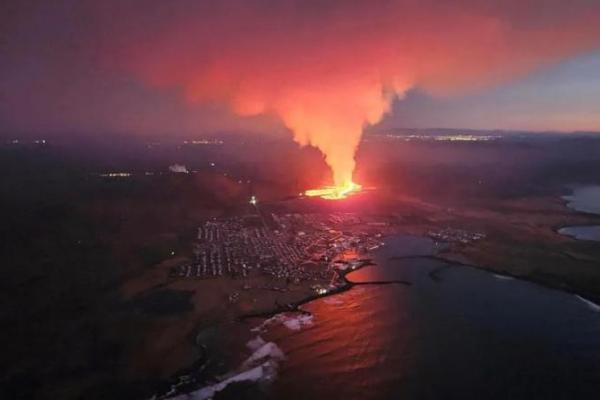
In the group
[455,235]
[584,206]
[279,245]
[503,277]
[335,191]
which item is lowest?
[584,206]

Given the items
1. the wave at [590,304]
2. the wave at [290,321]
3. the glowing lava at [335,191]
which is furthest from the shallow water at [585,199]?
the wave at [290,321]

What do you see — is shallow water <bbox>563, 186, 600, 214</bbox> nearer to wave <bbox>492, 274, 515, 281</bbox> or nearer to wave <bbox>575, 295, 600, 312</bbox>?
wave <bbox>492, 274, 515, 281</bbox>

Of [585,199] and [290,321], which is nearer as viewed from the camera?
[290,321]

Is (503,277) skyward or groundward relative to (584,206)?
skyward

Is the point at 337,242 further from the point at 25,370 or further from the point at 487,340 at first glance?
the point at 25,370

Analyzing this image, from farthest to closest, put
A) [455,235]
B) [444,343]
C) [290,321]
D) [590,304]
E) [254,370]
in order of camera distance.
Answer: [455,235] → [590,304] → [290,321] → [444,343] → [254,370]

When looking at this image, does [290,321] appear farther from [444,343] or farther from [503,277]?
[503,277]

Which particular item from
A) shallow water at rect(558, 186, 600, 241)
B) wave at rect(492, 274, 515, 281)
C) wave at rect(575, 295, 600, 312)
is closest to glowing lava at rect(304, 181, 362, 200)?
shallow water at rect(558, 186, 600, 241)

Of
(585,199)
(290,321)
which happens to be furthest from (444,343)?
(585,199)

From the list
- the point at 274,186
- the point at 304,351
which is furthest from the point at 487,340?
the point at 274,186
